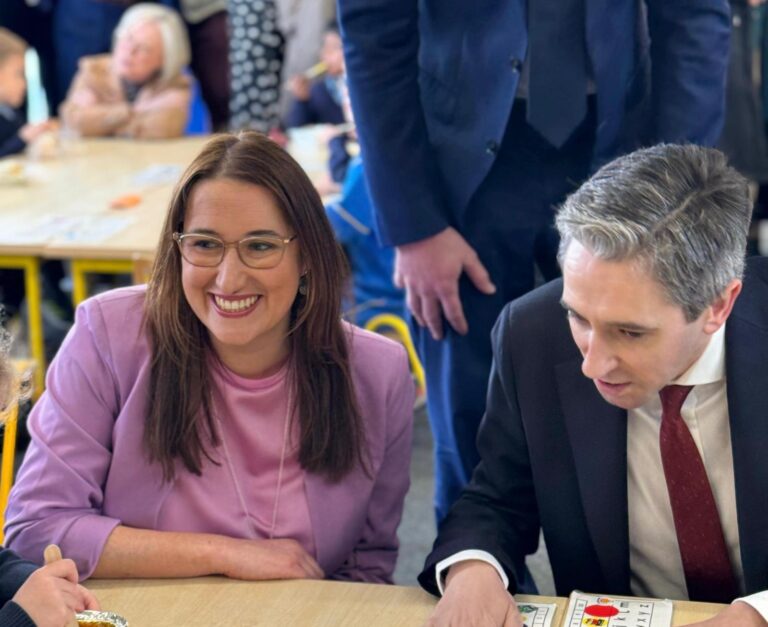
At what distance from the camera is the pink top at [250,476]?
2.14 m

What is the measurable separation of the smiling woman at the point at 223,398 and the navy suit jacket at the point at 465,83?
1.04 ft

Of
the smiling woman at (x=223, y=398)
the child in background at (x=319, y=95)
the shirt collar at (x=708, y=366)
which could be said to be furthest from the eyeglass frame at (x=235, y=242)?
the child in background at (x=319, y=95)

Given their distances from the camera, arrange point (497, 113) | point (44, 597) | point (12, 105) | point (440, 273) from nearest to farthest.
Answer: point (44, 597)
point (497, 113)
point (440, 273)
point (12, 105)

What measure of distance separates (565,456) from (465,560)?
24 cm

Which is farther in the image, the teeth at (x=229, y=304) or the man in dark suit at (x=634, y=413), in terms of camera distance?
the teeth at (x=229, y=304)

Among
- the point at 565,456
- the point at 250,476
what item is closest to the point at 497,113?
the point at 565,456

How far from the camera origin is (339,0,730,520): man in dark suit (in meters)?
2.36

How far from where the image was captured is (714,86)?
243 centimetres

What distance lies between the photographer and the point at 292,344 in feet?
7.25

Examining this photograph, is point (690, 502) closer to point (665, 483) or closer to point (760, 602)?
point (665, 483)

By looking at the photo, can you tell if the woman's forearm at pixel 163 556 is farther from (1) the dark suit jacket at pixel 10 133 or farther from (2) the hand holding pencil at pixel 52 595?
(1) the dark suit jacket at pixel 10 133

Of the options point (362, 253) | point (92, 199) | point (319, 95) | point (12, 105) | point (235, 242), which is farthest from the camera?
point (319, 95)

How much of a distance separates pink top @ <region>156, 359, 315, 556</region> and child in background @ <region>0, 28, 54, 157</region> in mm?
3474

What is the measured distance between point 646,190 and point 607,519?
541 millimetres
